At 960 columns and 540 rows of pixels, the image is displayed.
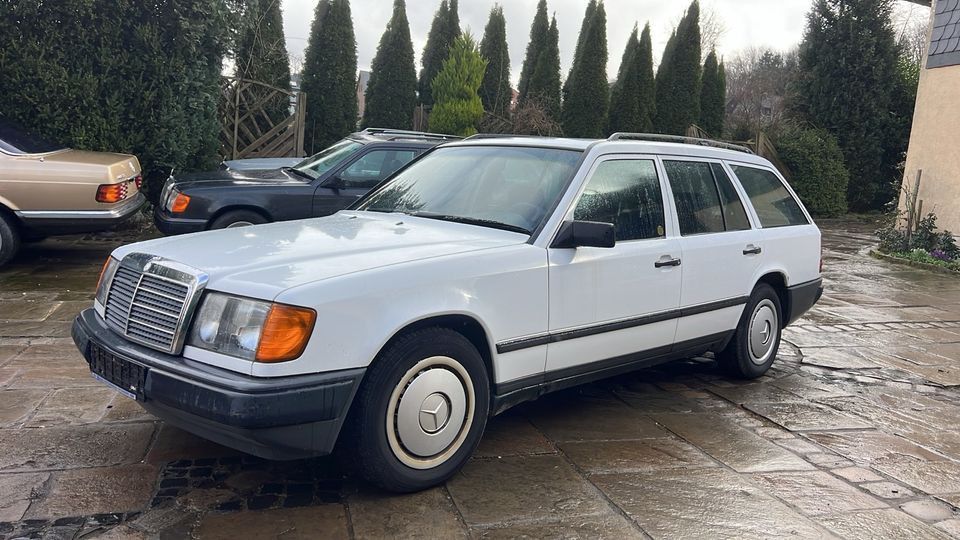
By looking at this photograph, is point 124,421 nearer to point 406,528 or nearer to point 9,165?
point 406,528

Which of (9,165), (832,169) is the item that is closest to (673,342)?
(9,165)

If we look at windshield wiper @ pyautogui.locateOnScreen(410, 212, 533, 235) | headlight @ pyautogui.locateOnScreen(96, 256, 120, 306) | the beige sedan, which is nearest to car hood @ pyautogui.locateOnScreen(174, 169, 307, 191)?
the beige sedan

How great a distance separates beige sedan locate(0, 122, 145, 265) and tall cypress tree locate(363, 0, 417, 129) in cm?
1079

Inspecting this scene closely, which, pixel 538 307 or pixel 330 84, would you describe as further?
pixel 330 84

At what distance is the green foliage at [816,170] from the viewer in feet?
61.3

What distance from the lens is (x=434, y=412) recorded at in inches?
132

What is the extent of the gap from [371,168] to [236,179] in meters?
1.48

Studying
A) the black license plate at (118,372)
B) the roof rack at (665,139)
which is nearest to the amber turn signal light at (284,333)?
the black license plate at (118,372)

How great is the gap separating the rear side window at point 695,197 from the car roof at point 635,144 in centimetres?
10

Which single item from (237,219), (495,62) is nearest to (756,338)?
(237,219)

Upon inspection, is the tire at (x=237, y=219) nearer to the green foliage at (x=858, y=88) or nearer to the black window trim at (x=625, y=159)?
the black window trim at (x=625, y=159)

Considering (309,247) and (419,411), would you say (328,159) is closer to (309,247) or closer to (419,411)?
(309,247)

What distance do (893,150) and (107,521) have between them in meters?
21.0

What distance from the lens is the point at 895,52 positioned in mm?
19031
